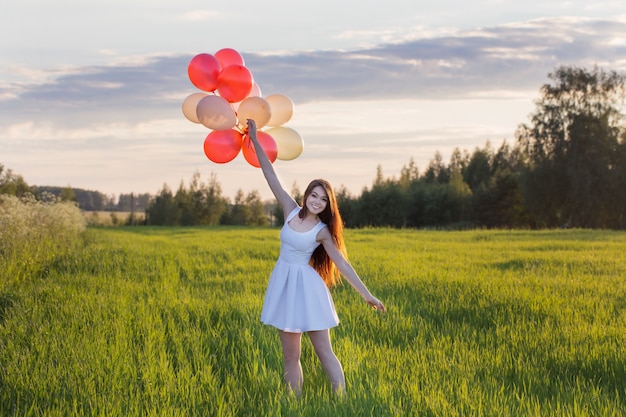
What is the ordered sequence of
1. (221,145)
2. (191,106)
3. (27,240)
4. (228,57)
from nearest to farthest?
(221,145) → (191,106) → (228,57) → (27,240)

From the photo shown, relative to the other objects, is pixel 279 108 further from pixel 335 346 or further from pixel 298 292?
pixel 335 346

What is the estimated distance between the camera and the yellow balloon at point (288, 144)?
5.71 metres

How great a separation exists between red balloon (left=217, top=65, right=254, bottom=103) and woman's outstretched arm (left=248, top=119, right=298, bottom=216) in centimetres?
50

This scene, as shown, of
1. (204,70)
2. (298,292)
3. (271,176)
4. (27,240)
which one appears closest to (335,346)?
(298,292)

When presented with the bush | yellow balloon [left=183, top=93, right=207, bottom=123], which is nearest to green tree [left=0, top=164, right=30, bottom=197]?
the bush

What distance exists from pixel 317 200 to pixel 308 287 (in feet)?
2.10

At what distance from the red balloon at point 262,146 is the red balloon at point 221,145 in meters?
0.08

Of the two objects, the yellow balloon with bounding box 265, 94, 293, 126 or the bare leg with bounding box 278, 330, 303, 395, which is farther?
the yellow balloon with bounding box 265, 94, 293, 126

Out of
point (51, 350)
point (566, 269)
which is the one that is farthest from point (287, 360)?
point (566, 269)

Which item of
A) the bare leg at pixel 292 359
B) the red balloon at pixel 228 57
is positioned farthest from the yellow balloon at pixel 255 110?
the bare leg at pixel 292 359

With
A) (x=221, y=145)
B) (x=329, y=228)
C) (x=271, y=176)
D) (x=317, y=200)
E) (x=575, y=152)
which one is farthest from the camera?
(x=575, y=152)

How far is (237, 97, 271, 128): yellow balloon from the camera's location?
5.48m

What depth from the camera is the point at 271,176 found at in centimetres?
511

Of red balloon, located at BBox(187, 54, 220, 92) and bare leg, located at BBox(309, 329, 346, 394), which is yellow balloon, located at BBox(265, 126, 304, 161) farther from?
bare leg, located at BBox(309, 329, 346, 394)
